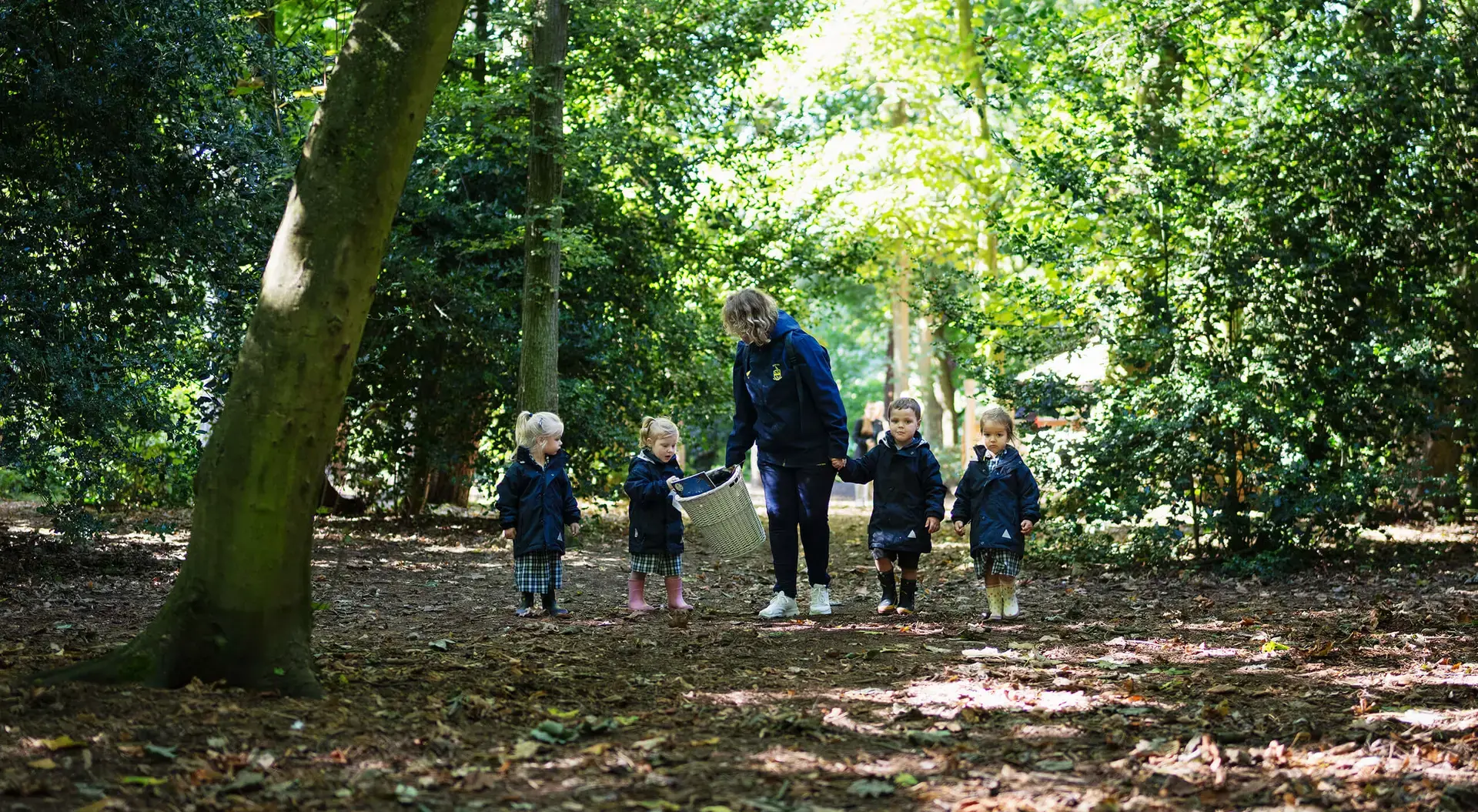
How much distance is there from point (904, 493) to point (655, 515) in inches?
60.2

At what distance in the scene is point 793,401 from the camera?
7977 mm

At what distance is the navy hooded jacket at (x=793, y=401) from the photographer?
786cm

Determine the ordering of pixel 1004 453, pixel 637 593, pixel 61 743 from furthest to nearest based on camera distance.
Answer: pixel 637 593, pixel 1004 453, pixel 61 743

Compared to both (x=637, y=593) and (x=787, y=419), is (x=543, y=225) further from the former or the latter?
(x=787, y=419)

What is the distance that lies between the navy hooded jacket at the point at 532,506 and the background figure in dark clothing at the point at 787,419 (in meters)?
1.13

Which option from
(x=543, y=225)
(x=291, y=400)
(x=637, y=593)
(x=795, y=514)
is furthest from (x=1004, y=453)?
(x=543, y=225)

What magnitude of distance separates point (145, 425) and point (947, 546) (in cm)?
821

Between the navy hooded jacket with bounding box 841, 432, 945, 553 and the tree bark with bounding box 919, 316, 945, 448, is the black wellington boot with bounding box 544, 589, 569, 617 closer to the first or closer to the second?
the navy hooded jacket with bounding box 841, 432, 945, 553

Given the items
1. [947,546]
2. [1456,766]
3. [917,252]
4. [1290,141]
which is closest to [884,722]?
[1456,766]

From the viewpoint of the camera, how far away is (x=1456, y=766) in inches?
171

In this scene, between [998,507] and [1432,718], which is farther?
[998,507]

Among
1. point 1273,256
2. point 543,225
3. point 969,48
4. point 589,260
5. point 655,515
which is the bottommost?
point 655,515

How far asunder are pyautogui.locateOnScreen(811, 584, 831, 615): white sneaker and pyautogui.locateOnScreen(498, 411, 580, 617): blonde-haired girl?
1.51m

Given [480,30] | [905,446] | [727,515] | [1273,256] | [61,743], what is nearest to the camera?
[61,743]
